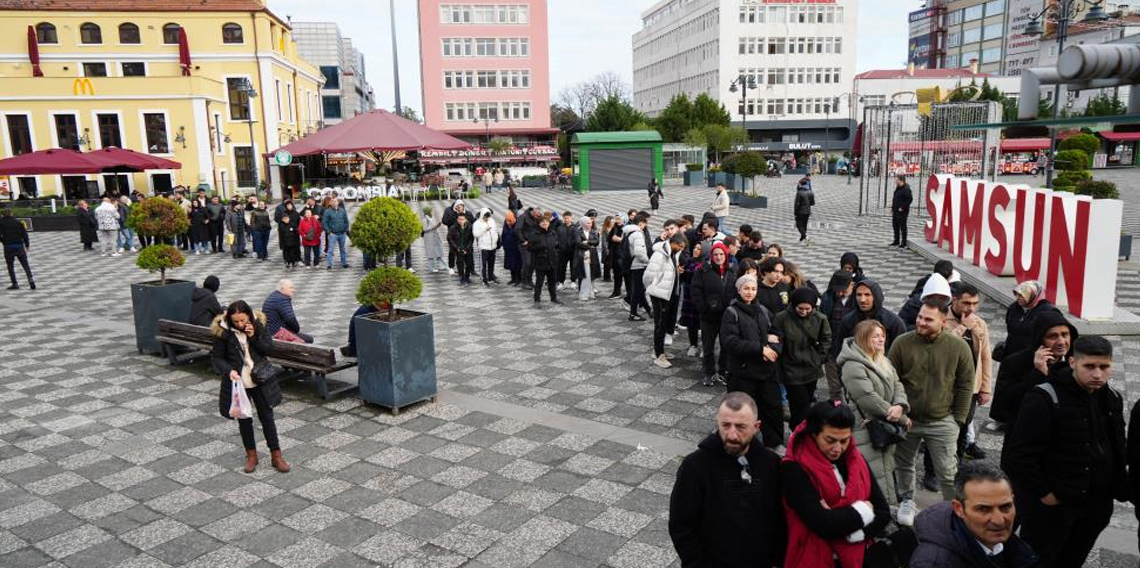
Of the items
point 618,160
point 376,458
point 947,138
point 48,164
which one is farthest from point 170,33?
point 376,458

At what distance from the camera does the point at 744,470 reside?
3271 mm

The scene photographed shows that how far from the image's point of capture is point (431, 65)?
63.8 meters

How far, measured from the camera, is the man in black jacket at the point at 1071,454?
3859 mm

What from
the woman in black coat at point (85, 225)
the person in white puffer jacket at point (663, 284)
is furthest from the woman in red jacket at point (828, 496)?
the woman in black coat at point (85, 225)

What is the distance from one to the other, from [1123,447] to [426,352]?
5.96m

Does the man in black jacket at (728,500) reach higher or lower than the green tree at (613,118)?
lower

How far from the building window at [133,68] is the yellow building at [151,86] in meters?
0.06

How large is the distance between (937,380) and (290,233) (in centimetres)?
1613

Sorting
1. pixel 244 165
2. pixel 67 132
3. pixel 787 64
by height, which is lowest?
pixel 244 165

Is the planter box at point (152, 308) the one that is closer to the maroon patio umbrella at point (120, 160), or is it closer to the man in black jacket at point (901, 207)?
the man in black jacket at point (901, 207)

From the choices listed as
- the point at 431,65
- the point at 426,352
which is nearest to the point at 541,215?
the point at 426,352

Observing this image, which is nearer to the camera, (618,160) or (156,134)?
(618,160)

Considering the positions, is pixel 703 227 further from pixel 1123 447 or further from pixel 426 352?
pixel 1123 447

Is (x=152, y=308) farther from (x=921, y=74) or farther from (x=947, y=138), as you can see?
(x=921, y=74)
